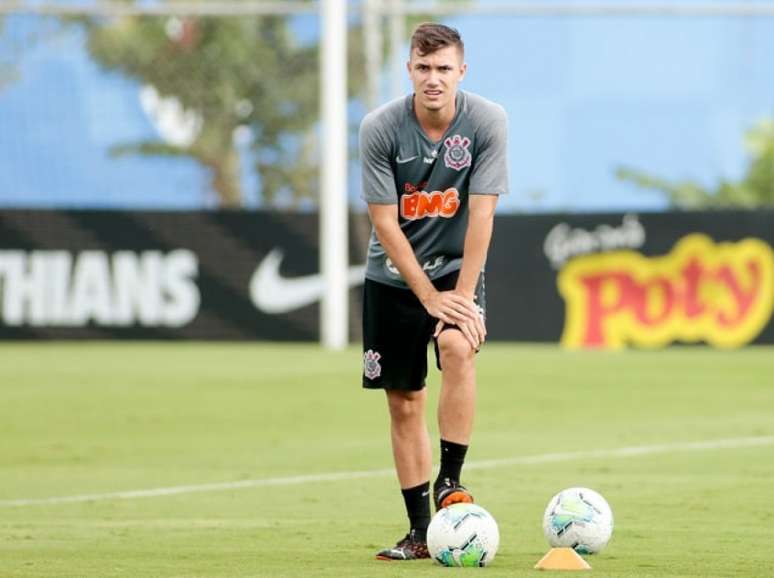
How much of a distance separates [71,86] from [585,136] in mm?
7741

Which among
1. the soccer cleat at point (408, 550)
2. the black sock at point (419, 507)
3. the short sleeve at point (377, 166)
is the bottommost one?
the soccer cleat at point (408, 550)

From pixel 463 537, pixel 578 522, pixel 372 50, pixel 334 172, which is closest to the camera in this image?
pixel 463 537

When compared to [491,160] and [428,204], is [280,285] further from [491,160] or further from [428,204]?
[491,160]

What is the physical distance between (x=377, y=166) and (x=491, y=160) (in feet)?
1.52

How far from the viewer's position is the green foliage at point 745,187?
30.2 meters

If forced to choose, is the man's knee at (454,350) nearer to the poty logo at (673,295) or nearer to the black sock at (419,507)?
the black sock at (419,507)

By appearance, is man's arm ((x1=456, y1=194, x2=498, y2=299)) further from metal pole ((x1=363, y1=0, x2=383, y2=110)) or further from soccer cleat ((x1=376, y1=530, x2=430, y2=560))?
metal pole ((x1=363, y1=0, x2=383, y2=110))

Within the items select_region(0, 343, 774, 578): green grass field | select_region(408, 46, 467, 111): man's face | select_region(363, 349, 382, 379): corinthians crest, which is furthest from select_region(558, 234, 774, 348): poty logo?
select_region(408, 46, 467, 111): man's face

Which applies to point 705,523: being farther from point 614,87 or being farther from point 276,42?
point 614,87

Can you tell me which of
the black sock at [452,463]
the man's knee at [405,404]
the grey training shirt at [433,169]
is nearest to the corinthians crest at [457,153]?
the grey training shirt at [433,169]

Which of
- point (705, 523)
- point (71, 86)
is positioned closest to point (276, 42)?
point (71, 86)

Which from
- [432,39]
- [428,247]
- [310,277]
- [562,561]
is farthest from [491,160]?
[310,277]

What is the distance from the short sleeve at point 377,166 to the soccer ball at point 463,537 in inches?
51.6

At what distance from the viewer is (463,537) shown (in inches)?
294
